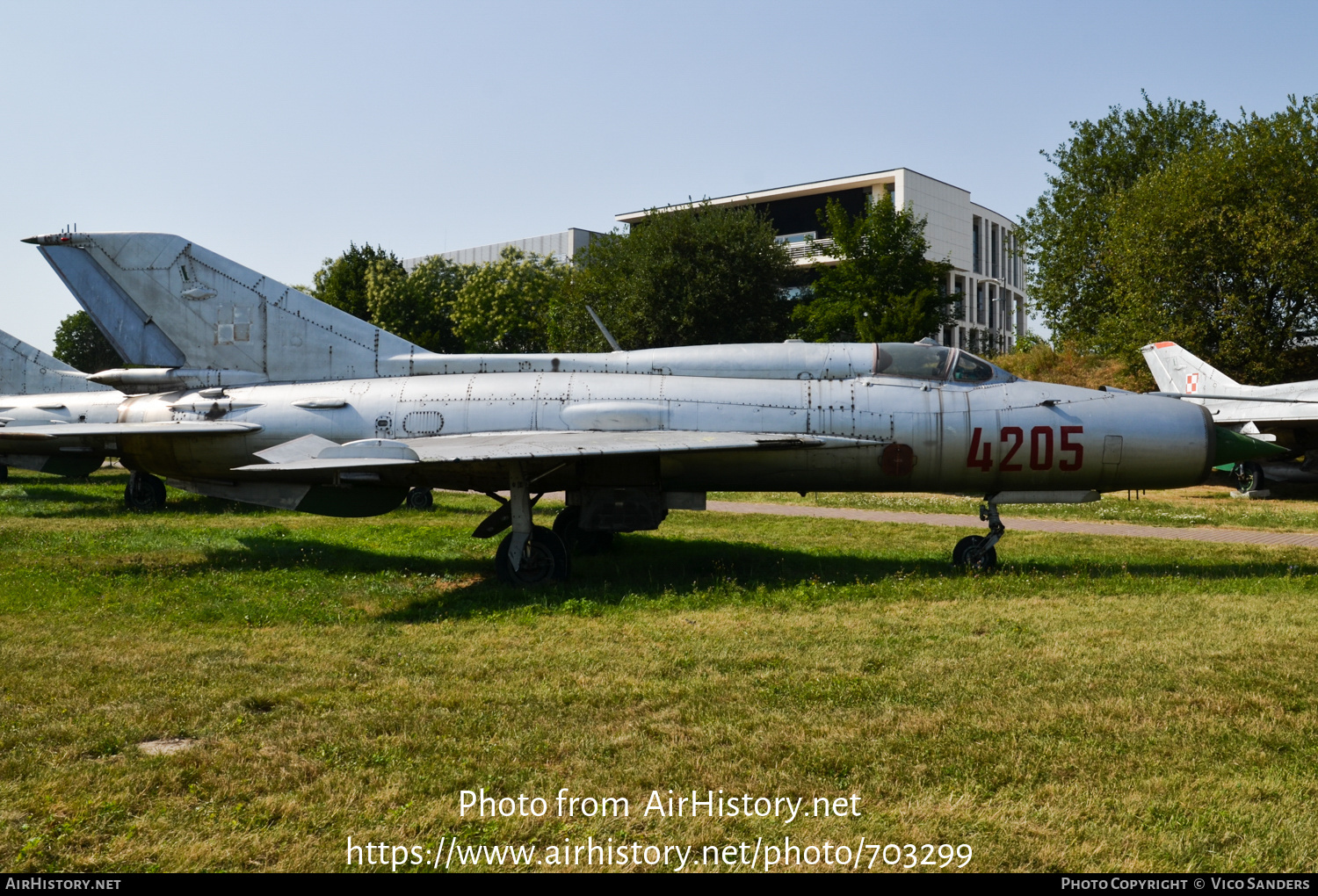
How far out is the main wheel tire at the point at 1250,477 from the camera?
22.4 metres

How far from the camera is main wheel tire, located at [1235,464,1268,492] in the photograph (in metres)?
22.4

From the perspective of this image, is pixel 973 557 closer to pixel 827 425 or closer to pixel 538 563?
pixel 827 425

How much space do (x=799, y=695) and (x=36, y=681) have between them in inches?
198

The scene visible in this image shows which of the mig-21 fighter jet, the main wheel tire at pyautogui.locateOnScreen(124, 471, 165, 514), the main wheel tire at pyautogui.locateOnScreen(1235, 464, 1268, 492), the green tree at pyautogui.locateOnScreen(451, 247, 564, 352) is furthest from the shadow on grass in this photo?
the green tree at pyautogui.locateOnScreen(451, 247, 564, 352)

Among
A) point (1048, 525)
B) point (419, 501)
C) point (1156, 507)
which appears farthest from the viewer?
point (1156, 507)

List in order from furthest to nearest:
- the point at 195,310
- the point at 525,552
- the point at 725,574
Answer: the point at 195,310 < the point at 725,574 < the point at 525,552

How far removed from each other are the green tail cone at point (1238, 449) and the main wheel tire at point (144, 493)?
18.3 m

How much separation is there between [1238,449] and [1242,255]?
21.6 m

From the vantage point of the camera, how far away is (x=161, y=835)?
3.89m

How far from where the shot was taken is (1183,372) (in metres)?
25.7

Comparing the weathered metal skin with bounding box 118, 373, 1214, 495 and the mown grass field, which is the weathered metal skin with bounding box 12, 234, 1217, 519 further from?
the mown grass field

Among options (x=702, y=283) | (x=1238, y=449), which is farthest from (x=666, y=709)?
(x=702, y=283)

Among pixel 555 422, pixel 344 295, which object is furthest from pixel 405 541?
pixel 344 295

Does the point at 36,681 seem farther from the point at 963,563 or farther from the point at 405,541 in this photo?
the point at 963,563
